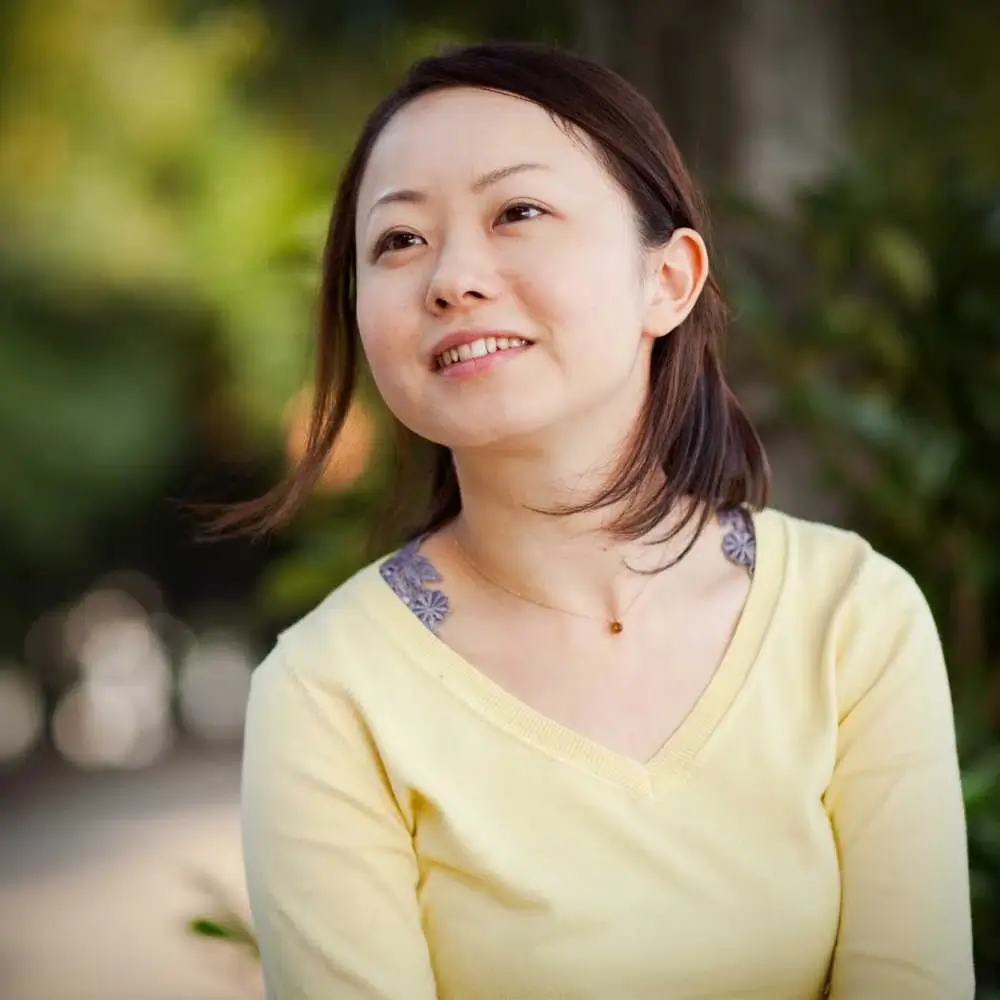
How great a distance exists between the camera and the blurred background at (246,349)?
240 cm

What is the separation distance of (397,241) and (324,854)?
1.68ft

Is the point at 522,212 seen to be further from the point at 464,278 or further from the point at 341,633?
the point at 341,633

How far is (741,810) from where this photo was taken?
1.14m

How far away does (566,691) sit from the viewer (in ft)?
3.91

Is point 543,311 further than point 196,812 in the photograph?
No

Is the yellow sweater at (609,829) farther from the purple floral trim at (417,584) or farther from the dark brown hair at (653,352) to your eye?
the dark brown hair at (653,352)

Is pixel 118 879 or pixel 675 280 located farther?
pixel 118 879

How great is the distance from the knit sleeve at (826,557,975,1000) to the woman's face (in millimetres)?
331

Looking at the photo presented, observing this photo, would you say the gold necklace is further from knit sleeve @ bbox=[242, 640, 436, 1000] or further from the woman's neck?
knit sleeve @ bbox=[242, 640, 436, 1000]

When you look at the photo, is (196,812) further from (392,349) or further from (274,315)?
(392,349)

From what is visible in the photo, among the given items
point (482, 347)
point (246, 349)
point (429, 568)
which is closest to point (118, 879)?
point (246, 349)

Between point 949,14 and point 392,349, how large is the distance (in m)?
2.29

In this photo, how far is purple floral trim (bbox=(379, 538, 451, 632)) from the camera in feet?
4.07

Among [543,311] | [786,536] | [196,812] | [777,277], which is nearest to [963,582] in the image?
[777,277]
